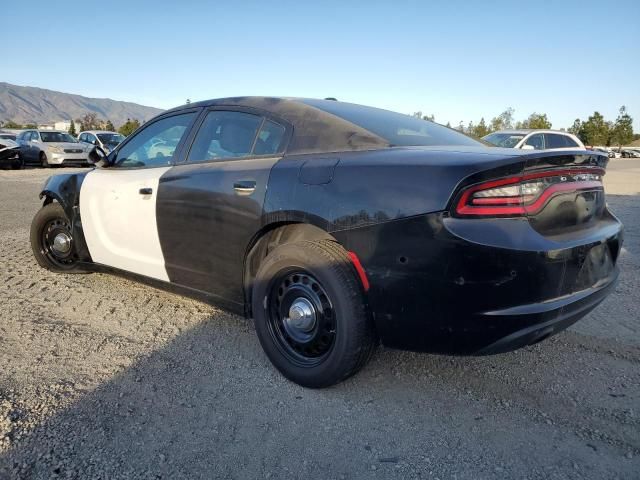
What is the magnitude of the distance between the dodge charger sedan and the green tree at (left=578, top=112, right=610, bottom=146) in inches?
2522

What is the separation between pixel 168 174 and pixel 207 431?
5.90 feet

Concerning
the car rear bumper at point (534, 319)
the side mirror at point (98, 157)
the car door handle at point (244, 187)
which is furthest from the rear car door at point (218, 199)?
the car rear bumper at point (534, 319)

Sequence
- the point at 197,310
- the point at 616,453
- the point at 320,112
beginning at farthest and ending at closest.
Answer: the point at 197,310
the point at 320,112
the point at 616,453

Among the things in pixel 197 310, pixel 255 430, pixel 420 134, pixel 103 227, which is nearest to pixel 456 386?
pixel 255 430

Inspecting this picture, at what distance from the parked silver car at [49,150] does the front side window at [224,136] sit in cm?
1710

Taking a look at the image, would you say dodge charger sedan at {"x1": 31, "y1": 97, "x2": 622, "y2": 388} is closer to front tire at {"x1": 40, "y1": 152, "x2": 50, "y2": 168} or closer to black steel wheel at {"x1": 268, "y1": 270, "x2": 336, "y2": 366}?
black steel wheel at {"x1": 268, "y1": 270, "x2": 336, "y2": 366}

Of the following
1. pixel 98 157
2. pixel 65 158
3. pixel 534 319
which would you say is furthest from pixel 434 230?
pixel 65 158

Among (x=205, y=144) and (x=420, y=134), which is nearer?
(x=420, y=134)

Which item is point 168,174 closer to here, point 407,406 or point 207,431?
point 207,431

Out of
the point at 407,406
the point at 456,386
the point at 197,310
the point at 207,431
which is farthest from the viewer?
the point at 197,310

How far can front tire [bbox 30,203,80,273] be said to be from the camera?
4.40 m

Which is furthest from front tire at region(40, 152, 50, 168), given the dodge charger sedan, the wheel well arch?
the wheel well arch

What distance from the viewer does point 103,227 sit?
3.80 metres

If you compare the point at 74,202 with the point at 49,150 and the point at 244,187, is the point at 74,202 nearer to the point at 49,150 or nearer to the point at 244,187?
the point at 244,187
